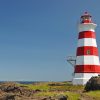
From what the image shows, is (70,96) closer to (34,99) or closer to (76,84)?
(34,99)

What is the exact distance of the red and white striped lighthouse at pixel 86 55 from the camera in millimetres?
42125

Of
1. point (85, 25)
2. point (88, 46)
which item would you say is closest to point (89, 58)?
point (88, 46)

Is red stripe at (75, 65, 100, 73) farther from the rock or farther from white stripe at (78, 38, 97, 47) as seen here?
the rock

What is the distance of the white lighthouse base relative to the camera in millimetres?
42312

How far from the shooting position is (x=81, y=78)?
140 feet

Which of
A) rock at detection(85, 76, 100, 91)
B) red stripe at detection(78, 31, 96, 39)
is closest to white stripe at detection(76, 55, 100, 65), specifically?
red stripe at detection(78, 31, 96, 39)

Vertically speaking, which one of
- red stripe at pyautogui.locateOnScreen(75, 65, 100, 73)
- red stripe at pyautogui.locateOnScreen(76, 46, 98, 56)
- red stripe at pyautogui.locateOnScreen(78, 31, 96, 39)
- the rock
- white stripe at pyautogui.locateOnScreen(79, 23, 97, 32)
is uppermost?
white stripe at pyautogui.locateOnScreen(79, 23, 97, 32)

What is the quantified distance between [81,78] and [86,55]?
10.2ft

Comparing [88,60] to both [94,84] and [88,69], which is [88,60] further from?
[94,84]

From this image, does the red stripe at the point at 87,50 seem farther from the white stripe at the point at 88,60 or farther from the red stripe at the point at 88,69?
the red stripe at the point at 88,69

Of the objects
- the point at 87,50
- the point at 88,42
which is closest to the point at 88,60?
the point at 87,50

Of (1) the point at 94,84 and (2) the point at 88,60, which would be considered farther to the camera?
(2) the point at 88,60

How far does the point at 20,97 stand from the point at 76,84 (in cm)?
2029

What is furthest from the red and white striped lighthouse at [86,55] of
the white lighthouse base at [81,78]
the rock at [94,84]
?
the rock at [94,84]
